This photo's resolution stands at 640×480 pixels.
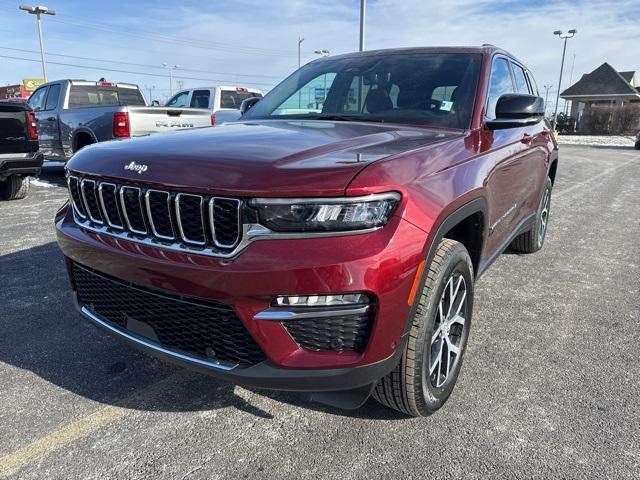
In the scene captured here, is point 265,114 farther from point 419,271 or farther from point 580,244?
point 580,244

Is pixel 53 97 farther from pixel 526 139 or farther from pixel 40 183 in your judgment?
pixel 526 139

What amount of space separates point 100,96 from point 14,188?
3.43 meters

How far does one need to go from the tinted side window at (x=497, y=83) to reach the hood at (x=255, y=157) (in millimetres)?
649

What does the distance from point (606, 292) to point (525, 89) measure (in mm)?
1934

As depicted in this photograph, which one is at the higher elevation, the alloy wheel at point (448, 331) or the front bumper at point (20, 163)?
the front bumper at point (20, 163)

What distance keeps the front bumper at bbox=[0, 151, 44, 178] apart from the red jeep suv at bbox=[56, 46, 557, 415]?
5.32m

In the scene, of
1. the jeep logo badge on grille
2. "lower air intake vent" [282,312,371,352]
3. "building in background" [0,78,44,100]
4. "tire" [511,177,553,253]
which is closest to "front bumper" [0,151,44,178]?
the jeep logo badge on grille

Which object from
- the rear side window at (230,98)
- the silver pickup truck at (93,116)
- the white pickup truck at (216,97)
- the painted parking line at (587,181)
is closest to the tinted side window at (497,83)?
the silver pickup truck at (93,116)

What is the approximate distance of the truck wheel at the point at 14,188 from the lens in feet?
25.6

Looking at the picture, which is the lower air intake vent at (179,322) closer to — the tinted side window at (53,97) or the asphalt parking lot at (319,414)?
the asphalt parking lot at (319,414)

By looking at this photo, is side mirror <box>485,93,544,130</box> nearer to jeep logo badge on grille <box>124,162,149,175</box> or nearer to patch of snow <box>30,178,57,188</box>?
jeep logo badge on grille <box>124,162,149,175</box>

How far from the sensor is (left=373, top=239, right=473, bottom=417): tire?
210 centimetres

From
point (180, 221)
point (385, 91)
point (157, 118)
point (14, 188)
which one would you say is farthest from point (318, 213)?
point (14, 188)

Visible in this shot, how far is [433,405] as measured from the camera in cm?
235
